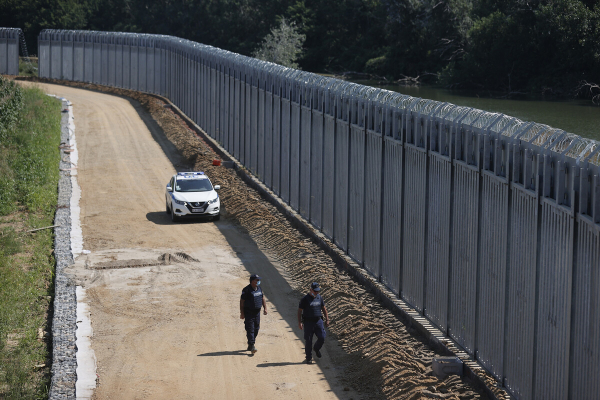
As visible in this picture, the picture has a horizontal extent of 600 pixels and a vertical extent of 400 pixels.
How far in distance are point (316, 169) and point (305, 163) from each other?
117cm

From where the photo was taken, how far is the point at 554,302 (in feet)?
35.0

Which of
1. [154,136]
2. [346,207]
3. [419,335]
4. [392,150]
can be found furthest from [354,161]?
[154,136]

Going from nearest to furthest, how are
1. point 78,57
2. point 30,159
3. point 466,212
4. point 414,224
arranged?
point 466,212 < point 414,224 < point 30,159 < point 78,57

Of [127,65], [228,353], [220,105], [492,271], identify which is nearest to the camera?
[492,271]

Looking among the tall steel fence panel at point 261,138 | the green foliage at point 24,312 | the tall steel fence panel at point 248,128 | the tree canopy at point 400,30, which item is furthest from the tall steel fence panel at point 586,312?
the tree canopy at point 400,30

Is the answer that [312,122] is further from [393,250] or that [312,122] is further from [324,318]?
[324,318]

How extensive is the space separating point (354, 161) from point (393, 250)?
122 inches

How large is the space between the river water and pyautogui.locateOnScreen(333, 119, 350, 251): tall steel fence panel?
1620cm

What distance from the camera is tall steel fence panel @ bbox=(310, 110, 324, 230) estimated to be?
21.8m

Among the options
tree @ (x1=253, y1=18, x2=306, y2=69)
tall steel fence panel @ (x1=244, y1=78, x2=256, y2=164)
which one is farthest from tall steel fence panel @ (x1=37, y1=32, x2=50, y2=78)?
tall steel fence panel @ (x1=244, y1=78, x2=256, y2=164)

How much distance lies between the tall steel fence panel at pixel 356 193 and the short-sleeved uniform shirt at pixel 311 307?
5168 millimetres

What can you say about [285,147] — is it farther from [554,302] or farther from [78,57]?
[78,57]

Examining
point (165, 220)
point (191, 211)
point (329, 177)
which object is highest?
point (329, 177)

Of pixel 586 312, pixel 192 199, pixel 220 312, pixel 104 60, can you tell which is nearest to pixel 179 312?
pixel 220 312
